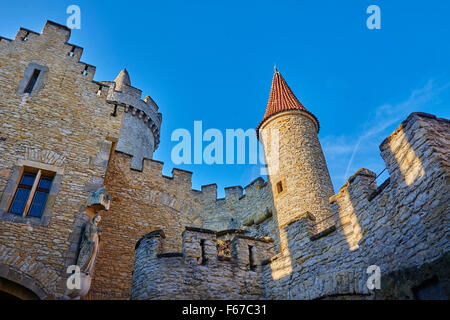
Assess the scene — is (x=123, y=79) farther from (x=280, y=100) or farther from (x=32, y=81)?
(x=32, y=81)

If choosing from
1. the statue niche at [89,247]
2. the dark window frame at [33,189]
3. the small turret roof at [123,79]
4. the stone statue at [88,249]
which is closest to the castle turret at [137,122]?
the small turret roof at [123,79]

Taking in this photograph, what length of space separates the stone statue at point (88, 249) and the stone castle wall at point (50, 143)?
0.81 ft

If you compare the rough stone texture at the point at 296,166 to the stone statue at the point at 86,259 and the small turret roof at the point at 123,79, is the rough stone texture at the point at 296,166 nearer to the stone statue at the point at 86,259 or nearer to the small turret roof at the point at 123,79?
the stone statue at the point at 86,259

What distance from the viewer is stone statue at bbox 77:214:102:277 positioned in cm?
694

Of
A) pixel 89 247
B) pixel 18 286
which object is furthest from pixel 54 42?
pixel 18 286

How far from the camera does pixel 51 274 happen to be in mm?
6777

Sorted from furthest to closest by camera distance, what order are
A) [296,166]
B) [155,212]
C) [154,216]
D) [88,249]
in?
[155,212]
[154,216]
[296,166]
[88,249]

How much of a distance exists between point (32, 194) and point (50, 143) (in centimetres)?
145

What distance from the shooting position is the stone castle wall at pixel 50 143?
6.86 metres

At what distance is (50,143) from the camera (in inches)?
339

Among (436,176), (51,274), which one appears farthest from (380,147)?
(51,274)
